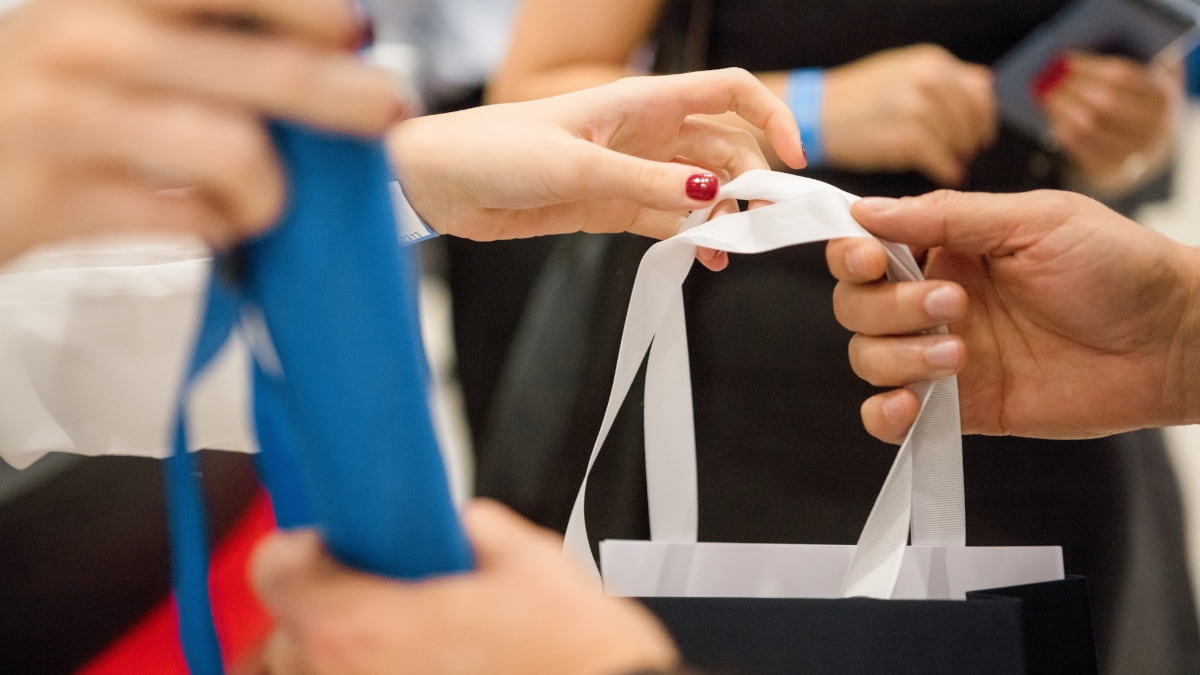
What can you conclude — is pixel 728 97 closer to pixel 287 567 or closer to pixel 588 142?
pixel 588 142

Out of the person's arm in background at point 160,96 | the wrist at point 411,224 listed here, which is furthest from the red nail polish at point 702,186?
the person's arm in background at point 160,96

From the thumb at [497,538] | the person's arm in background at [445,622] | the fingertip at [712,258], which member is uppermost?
the fingertip at [712,258]

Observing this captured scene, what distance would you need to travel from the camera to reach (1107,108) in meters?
0.46

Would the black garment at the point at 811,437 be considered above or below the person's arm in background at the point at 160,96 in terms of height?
below

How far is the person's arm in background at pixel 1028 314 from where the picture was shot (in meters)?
0.39

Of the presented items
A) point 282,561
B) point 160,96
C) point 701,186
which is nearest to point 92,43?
point 160,96

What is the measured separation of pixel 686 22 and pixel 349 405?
39 centimetres

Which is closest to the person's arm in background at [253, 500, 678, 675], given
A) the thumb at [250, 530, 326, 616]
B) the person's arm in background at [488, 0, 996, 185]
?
the thumb at [250, 530, 326, 616]

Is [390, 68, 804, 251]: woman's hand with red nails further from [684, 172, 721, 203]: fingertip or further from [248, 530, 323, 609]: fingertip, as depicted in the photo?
[248, 530, 323, 609]: fingertip

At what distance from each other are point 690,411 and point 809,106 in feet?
0.64

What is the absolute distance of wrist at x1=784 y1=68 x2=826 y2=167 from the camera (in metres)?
0.47

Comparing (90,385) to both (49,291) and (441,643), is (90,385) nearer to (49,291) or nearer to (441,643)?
(49,291)

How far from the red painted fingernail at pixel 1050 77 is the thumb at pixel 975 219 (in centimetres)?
7

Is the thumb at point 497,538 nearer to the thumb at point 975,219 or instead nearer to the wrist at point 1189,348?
the thumb at point 975,219
